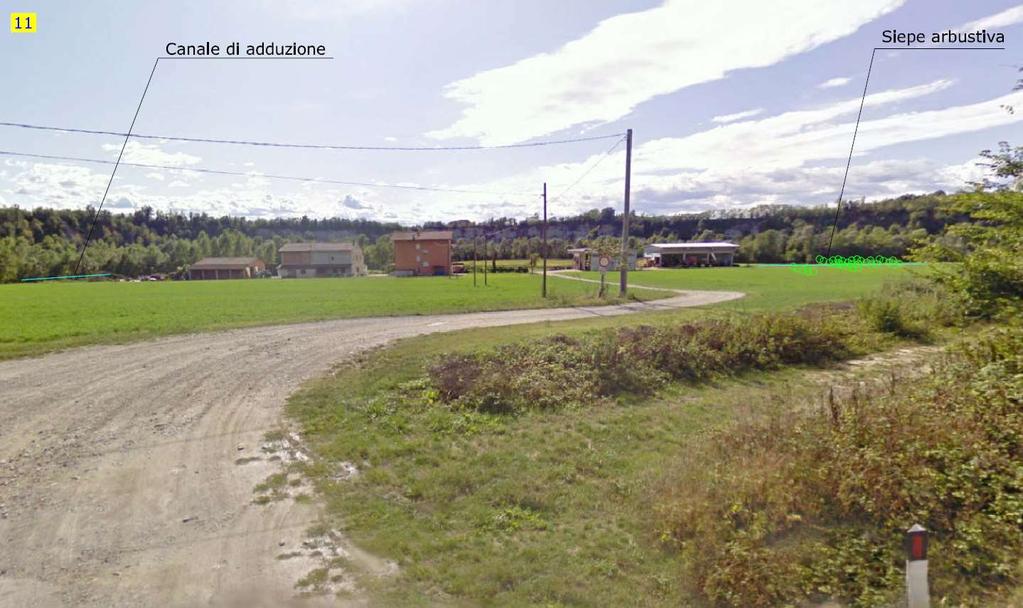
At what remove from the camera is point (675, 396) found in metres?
9.70

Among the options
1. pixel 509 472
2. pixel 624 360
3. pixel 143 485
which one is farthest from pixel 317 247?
pixel 509 472

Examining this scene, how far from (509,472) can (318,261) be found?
9654 centimetres

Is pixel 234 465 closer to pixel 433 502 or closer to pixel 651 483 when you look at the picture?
pixel 433 502

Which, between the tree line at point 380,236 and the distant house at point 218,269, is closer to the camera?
the tree line at point 380,236

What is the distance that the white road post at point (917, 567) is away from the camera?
114 inches

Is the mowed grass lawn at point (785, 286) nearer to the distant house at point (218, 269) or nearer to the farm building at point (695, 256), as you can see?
the farm building at point (695, 256)

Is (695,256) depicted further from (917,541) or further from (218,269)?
(917,541)

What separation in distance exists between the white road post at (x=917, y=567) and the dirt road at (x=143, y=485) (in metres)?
4.35

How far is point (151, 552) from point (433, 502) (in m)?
2.62

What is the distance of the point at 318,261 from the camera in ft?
309

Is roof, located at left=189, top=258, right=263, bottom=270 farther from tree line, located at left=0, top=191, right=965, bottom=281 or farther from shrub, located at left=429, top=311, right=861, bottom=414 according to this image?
shrub, located at left=429, top=311, right=861, bottom=414

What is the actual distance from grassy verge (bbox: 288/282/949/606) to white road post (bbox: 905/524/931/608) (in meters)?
1.45

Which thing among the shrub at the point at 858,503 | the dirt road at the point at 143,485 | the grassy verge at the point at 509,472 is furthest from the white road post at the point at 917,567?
the dirt road at the point at 143,485

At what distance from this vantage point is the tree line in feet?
222
